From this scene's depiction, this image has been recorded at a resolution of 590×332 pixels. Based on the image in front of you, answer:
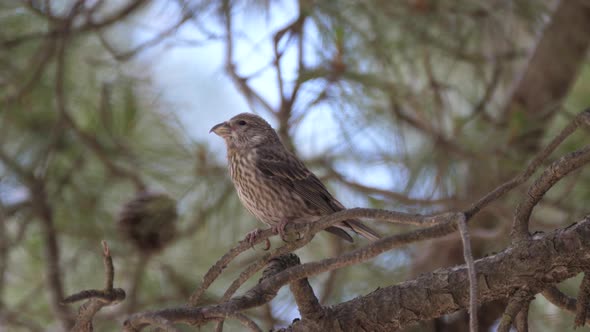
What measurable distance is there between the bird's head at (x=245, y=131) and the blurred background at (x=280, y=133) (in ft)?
0.47

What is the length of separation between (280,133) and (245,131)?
0.43 metres

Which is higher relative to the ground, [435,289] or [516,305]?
[435,289]

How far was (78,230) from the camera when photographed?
476 cm

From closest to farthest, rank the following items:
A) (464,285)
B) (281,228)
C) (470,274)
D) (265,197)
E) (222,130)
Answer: (470,274)
(464,285)
(281,228)
(265,197)
(222,130)

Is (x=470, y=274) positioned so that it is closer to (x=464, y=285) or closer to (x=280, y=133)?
(x=464, y=285)

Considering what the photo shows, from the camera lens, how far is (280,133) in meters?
3.61

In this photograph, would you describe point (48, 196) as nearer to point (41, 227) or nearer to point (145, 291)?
point (41, 227)

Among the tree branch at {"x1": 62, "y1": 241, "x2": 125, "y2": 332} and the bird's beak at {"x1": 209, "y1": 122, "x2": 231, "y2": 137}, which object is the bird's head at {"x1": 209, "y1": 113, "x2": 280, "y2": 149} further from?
the tree branch at {"x1": 62, "y1": 241, "x2": 125, "y2": 332}

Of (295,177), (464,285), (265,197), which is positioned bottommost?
(464,285)

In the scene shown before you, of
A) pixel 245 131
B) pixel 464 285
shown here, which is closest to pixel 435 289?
pixel 464 285

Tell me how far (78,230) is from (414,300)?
316 cm

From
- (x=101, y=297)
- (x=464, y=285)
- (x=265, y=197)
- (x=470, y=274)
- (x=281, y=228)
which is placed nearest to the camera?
(x=470, y=274)

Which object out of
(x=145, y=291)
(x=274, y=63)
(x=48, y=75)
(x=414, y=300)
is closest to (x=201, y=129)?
(x=48, y=75)

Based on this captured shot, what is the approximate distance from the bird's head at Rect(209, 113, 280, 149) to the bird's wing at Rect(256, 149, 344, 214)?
0.17 meters
